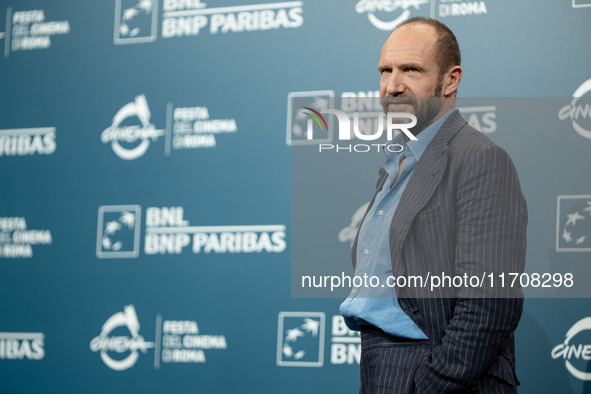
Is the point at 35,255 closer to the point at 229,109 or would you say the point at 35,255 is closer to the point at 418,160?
the point at 229,109

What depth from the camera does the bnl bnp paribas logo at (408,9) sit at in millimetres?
3023

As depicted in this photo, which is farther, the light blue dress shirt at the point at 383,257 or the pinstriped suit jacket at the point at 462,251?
the light blue dress shirt at the point at 383,257

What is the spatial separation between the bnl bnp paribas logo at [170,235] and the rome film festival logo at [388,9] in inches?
39.9

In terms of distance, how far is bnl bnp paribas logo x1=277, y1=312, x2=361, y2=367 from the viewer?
3.03 metres

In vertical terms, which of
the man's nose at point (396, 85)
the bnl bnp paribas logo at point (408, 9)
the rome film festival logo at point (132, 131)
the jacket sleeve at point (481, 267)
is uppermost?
the bnl bnp paribas logo at point (408, 9)

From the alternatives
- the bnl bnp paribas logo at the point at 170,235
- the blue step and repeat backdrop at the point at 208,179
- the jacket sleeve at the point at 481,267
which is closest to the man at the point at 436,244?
the jacket sleeve at the point at 481,267

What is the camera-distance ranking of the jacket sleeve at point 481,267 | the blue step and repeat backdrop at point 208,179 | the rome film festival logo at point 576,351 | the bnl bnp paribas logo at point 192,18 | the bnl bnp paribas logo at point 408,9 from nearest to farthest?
the jacket sleeve at point 481,267
the rome film festival logo at point 576,351
the blue step and repeat backdrop at point 208,179
the bnl bnp paribas logo at point 408,9
the bnl bnp paribas logo at point 192,18

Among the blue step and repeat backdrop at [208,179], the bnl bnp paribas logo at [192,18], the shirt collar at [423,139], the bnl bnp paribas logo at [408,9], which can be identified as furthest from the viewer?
the bnl bnp paribas logo at [192,18]

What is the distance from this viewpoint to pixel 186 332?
10.7 ft

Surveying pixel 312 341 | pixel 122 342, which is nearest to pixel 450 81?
pixel 312 341

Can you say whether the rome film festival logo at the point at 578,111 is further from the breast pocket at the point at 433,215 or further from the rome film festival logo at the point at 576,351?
the breast pocket at the point at 433,215

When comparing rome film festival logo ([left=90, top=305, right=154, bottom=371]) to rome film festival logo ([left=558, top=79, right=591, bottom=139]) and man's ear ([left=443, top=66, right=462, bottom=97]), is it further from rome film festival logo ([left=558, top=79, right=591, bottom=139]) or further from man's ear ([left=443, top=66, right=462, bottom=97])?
rome film festival logo ([left=558, top=79, right=591, bottom=139])

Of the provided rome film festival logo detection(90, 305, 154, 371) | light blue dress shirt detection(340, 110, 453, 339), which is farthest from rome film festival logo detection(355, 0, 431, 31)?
rome film festival logo detection(90, 305, 154, 371)

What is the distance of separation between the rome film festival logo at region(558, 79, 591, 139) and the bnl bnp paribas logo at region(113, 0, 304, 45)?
4.09 ft
